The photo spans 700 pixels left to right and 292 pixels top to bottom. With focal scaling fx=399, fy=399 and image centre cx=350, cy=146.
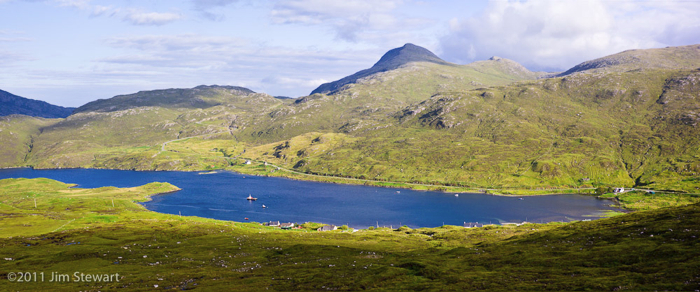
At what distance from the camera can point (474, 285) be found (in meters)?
56.8

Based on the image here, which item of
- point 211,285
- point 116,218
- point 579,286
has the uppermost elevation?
point 579,286

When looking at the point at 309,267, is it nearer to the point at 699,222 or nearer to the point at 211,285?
the point at 211,285

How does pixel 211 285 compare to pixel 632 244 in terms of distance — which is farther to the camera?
pixel 632 244

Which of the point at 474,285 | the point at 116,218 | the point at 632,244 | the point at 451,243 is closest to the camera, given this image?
the point at 474,285

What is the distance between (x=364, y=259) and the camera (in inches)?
3295

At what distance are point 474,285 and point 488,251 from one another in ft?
121

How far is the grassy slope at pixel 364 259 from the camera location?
190 ft

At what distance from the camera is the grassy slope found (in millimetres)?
57969

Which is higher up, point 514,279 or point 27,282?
point 514,279

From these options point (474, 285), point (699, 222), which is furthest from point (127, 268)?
point (699, 222)

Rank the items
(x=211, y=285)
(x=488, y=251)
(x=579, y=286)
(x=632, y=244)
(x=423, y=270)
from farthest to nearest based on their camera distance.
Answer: (x=488, y=251) < (x=632, y=244) < (x=423, y=270) < (x=211, y=285) < (x=579, y=286)

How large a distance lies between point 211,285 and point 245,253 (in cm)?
3177

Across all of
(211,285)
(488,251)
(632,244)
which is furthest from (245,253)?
(632,244)

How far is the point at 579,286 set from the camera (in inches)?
2004
